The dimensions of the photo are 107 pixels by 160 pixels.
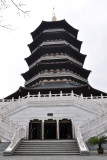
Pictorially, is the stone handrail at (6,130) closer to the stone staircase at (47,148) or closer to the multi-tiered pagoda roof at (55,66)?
the stone staircase at (47,148)

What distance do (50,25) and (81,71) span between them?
504 inches

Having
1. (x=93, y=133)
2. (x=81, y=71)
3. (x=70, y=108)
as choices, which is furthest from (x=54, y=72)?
(x=93, y=133)

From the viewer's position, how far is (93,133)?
1473cm

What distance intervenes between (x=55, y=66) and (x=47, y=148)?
18.8m

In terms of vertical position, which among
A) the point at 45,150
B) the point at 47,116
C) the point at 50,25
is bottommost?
the point at 45,150

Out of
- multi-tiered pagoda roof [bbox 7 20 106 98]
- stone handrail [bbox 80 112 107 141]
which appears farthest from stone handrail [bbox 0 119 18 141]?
multi-tiered pagoda roof [bbox 7 20 106 98]

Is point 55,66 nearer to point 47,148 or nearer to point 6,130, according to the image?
point 6,130

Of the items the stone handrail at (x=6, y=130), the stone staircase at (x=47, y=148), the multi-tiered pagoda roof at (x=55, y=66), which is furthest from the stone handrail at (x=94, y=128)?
the multi-tiered pagoda roof at (x=55, y=66)

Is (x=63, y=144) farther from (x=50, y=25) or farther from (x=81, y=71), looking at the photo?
(x=50, y=25)

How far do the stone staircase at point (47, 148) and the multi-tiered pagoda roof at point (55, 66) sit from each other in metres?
12.1

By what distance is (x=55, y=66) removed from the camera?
30406 millimetres

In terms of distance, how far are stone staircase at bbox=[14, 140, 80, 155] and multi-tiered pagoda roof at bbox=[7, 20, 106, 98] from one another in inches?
478

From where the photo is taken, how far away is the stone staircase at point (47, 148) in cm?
1231

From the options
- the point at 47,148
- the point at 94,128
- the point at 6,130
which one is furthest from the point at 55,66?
the point at 47,148
